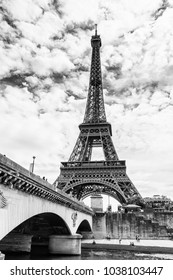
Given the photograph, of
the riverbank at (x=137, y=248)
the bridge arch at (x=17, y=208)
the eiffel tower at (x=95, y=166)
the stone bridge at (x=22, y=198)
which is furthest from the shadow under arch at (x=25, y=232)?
the eiffel tower at (x=95, y=166)

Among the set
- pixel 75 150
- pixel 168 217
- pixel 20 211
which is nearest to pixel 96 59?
pixel 75 150

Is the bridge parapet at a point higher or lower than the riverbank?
higher

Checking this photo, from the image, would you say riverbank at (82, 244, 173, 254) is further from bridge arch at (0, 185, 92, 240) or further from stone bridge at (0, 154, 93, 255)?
bridge arch at (0, 185, 92, 240)

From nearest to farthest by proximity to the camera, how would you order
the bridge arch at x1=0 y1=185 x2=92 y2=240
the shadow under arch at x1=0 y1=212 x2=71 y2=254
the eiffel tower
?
1. the bridge arch at x1=0 y1=185 x2=92 y2=240
2. the shadow under arch at x1=0 y1=212 x2=71 y2=254
3. the eiffel tower

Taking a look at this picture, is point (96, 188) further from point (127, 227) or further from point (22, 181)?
point (22, 181)

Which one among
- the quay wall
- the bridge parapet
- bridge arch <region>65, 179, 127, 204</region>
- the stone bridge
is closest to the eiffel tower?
bridge arch <region>65, 179, 127, 204</region>
